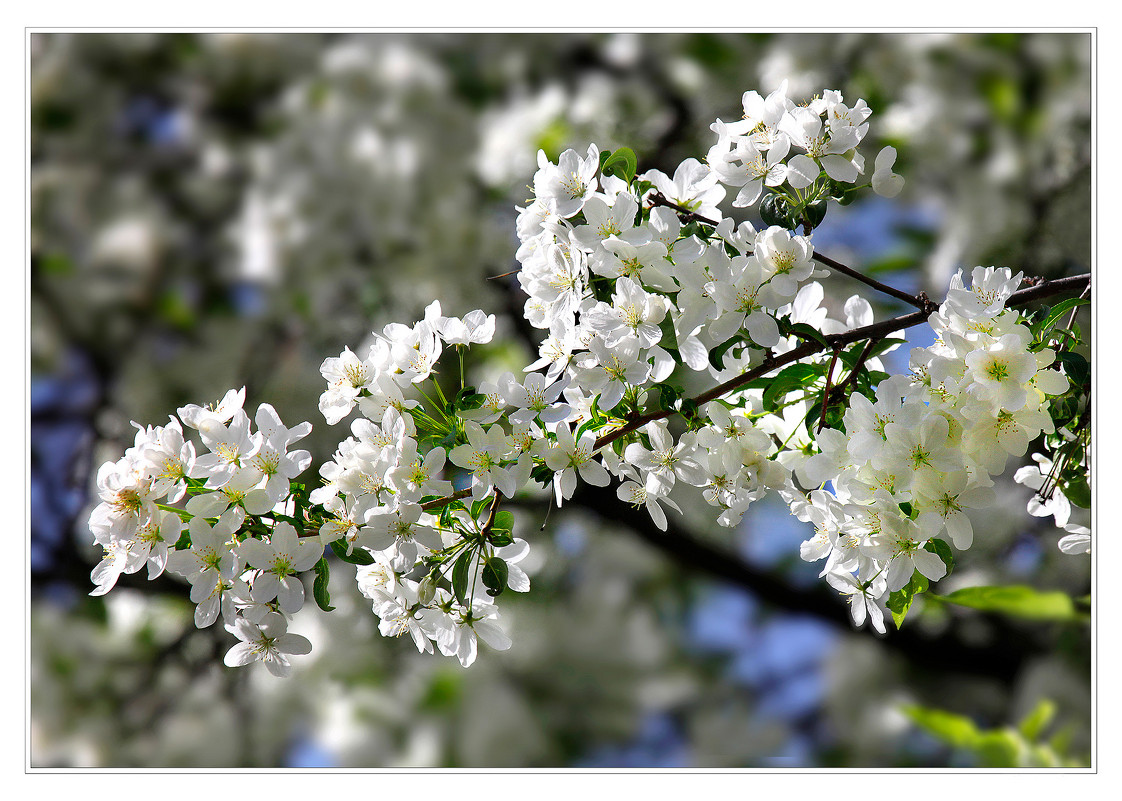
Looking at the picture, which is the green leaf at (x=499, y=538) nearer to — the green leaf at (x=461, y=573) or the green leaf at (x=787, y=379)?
the green leaf at (x=461, y=573)

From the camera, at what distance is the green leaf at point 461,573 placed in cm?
36

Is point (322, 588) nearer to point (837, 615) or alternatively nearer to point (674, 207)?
point (674, 207)

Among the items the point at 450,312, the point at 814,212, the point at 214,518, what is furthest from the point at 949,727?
the point at 450,312

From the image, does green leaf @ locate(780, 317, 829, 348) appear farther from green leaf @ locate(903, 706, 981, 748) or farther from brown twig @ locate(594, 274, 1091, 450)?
green leaf @ locate(903, 706, 981, 748)

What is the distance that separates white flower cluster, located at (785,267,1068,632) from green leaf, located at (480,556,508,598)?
14cm

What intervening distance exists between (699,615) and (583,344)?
1.19 m

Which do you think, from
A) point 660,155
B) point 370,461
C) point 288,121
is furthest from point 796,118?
point 288,121

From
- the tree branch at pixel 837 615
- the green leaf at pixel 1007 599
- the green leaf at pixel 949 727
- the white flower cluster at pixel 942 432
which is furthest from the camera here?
the tree branch at pixel 837 615

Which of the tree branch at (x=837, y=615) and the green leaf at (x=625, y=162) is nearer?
the green leaf at (x=625, y=162)

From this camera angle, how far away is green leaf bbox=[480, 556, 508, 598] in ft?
1.18

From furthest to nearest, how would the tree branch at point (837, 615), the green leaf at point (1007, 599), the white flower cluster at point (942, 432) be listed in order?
the tree branch at point (837, 615) → the green leaf at point (1007, 599) → the white flower cluster at point (942, 432)

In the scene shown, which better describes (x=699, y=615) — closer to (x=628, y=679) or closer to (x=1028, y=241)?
(x=628, y=679)

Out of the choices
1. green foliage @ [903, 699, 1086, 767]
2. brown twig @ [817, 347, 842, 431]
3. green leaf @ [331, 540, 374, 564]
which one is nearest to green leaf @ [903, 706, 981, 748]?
green foliage @ [903, 699, 1086, 767]

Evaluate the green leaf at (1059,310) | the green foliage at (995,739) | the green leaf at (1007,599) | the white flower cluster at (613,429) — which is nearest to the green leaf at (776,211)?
the white flower cluster at (613,429)
